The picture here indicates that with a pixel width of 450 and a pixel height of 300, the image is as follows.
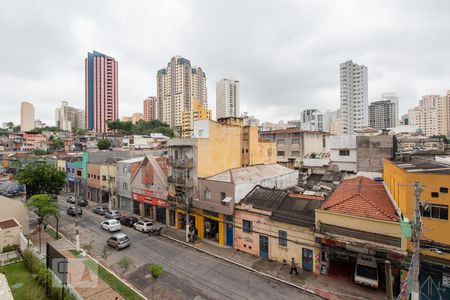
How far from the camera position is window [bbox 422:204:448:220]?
43.9 feet

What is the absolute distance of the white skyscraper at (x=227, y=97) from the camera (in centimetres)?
17112

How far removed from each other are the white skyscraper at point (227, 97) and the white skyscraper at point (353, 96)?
75.2m

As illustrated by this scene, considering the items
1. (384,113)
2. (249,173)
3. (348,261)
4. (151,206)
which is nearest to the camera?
(348,261)

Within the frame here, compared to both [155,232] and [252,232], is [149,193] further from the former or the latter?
[252,232]

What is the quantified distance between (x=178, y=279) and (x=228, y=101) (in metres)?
161

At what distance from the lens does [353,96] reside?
120562 mm

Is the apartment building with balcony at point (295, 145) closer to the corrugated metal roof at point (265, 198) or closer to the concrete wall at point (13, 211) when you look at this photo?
the corrugated metal roof at point (265, 198)

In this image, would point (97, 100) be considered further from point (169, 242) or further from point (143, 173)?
point (169, 242)

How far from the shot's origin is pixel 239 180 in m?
26.1

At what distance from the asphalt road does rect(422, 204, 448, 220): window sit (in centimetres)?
906

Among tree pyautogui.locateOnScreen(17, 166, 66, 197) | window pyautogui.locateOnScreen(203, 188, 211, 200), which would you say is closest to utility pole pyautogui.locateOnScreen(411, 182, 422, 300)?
window pyautogui.locateOnScreen(203, 188, 211, 200)

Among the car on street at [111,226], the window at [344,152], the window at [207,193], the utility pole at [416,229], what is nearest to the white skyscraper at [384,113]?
the window at [344,152]

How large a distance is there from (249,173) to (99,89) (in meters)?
153

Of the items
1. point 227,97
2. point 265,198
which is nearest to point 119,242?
point 265,198
